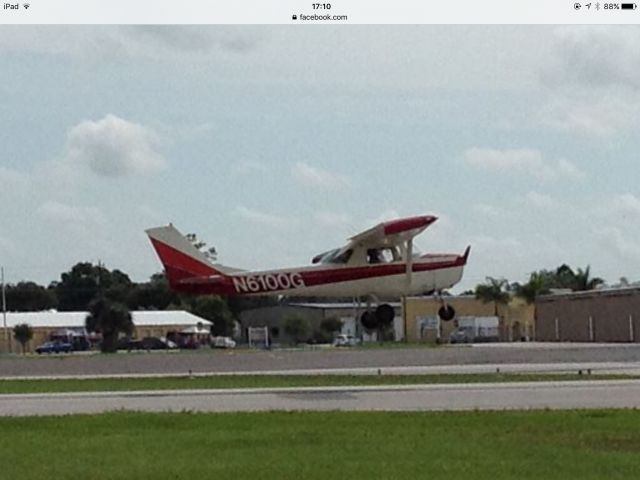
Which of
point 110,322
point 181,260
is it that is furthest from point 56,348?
point 181,260

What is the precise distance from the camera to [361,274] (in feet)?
124

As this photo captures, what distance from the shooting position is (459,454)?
15.1 m

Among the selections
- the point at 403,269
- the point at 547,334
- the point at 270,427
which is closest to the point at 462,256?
the point at 403,269

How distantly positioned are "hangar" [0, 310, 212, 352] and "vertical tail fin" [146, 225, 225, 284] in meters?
42.4

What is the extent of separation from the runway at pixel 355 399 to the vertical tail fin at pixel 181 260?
8.64 meters

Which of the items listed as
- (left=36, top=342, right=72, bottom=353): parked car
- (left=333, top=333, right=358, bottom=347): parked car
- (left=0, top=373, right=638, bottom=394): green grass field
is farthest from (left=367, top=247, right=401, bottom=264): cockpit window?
(left=333, top=333, right=358, bottom=347): parked car

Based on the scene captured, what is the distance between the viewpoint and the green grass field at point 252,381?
32812mm

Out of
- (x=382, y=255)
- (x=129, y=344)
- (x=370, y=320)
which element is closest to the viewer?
(x=382, y=255)

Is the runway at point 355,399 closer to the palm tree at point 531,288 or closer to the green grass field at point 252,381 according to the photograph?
the green grass field at point 252,381

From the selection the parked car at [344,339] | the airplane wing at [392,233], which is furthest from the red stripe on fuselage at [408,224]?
the parked car at [344,339]

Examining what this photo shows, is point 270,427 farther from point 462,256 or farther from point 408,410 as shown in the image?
point 462,256

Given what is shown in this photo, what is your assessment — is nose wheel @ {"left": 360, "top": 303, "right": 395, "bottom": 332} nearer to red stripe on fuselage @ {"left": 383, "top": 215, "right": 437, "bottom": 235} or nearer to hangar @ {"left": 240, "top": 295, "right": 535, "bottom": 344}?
red stripe on fuselage @ {"left": 383, "top": 215, "right": 437, "bottom": 235}

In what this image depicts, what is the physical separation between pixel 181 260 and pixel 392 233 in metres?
6.52

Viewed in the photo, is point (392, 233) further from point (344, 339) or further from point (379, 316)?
point (344, 339)
